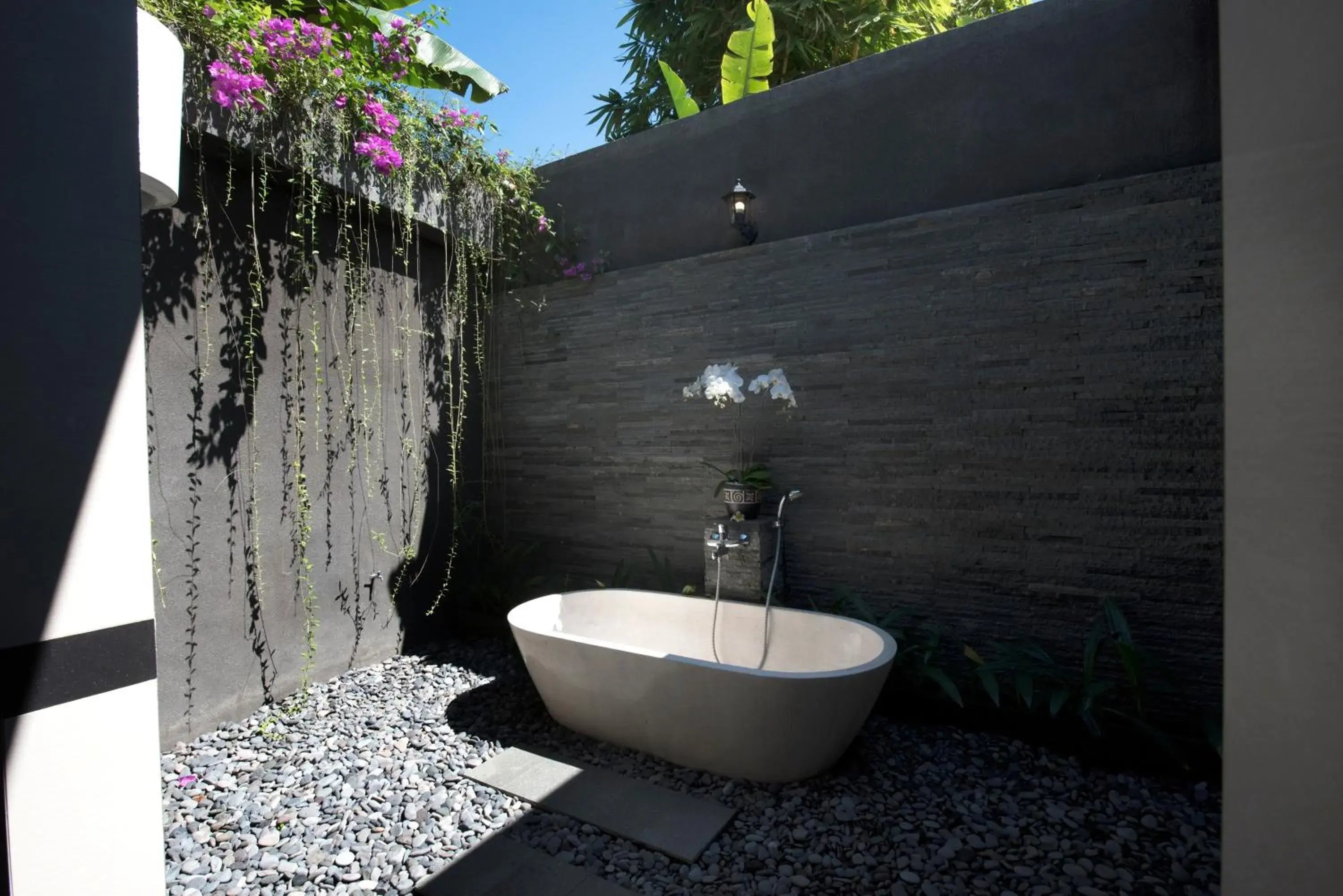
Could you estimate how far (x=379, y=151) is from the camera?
3.08 meters

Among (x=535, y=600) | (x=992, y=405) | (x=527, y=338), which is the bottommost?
(x=535, y=600)

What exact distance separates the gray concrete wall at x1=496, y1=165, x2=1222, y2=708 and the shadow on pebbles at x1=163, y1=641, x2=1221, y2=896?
0.68 metres

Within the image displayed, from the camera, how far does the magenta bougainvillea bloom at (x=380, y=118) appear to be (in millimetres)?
3033

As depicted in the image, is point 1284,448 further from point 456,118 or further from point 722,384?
point 456,118

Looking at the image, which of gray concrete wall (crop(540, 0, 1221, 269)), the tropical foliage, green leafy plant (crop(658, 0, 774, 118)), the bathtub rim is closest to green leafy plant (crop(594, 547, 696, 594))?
the bathtub rim

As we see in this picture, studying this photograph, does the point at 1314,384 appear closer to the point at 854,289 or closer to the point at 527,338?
the point at 854,289

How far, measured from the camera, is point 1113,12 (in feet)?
8.51

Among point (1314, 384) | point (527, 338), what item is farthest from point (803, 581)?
point (1314, 384)

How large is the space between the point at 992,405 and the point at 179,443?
340 cm

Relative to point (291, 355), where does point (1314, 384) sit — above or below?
below

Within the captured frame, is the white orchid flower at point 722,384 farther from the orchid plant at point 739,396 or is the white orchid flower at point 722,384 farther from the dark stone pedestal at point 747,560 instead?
the dark stone pedestal at point 747,560

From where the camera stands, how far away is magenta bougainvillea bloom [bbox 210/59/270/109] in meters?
2.49

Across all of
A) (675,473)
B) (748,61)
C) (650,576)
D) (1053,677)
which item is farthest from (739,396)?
(748,61)

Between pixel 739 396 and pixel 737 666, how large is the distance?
4.24 ft
